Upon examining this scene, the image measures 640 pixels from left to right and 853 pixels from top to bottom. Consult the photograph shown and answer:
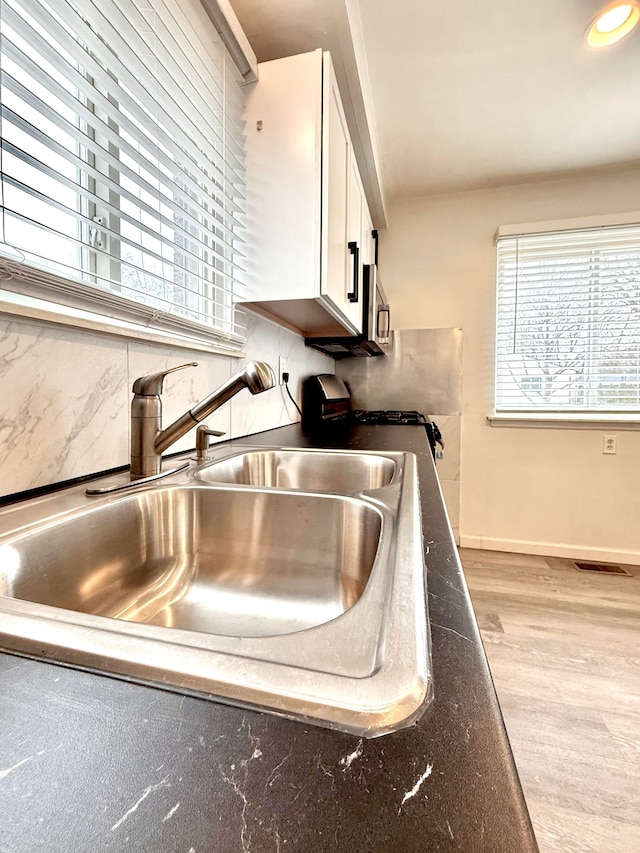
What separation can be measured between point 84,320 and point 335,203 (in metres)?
1.01

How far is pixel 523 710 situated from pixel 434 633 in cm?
142

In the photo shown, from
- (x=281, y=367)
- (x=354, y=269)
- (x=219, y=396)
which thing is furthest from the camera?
(x=281, y=367)

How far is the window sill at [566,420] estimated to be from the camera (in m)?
2.56

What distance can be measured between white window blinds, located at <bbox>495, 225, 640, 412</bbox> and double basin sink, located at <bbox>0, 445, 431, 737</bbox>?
2.14 m

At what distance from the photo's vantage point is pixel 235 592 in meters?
0.73

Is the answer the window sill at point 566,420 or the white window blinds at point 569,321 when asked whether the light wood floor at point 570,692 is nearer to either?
the window sill at point 566,420

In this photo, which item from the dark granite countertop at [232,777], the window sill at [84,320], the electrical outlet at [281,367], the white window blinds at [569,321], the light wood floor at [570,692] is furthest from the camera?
the white window blinds at [569,321]

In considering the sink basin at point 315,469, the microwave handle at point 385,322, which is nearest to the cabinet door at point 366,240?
the microwave handle at point 385,322

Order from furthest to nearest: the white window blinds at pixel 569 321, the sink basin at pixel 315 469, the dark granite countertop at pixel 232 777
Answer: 1. the white window blinds at pixel 569 321
2. the sink basin at pixel 315 469
3. the dark granite countertop at pixel 232 777

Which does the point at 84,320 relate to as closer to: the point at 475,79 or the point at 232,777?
the point at 232,777

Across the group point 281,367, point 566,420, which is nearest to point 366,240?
point 281,367

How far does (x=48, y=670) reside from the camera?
0.94 feet

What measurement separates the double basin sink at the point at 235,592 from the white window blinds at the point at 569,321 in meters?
2.14

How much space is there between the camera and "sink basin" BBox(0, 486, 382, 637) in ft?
2.06
